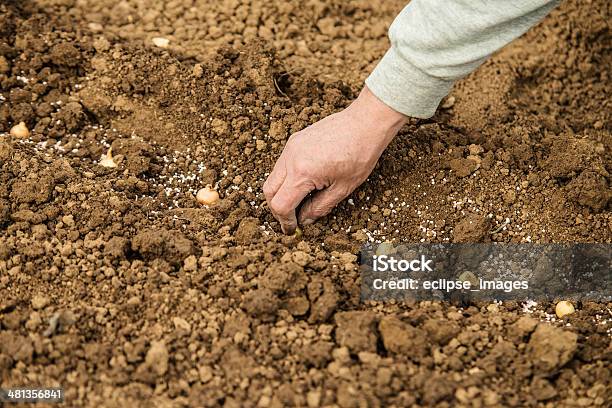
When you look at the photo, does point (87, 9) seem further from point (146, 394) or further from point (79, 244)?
point (146, 394)

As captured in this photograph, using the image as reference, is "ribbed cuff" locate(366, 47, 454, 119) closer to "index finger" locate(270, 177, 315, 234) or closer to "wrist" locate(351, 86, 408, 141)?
"wrist" locate(351, 86, 408, 141)

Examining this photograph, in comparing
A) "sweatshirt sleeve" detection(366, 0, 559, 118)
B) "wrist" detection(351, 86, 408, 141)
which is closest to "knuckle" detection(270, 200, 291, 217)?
"wrist" detection(351, 86, 408, 141)

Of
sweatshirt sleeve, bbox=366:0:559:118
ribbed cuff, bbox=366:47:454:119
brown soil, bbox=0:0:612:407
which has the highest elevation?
sweatshirt sleeve, bbox=366:0:559:118

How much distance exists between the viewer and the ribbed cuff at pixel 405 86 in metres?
2.18

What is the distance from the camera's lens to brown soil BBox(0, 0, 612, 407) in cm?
210

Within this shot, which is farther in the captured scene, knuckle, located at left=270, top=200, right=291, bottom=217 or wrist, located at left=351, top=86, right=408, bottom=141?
knuckle, located at left=270, top=200, right=291, bottom=217

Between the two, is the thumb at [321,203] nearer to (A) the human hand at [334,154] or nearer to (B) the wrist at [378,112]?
(A) the human hand at [334,154]

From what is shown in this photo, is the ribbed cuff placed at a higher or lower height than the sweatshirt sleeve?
lower

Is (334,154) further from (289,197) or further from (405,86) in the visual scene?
(405,86)

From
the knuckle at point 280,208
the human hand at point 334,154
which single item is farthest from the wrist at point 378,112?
the knuckle at point 280,208

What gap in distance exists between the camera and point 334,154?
2.35m

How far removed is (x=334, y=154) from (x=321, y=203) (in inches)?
9.5

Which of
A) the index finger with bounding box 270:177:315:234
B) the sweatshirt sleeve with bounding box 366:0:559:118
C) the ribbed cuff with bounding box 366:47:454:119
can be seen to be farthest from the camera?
→ the index finger with bounding box 270:177:315:234

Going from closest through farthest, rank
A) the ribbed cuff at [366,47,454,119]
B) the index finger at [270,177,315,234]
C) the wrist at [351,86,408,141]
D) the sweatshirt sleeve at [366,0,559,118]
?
the sweatshirt sleeve at [366,0,559,118]
the ribbed cuff at [366,47,454,119]
the wrist at [351,86,408,141]
the index finger at [270,177,315,234]
